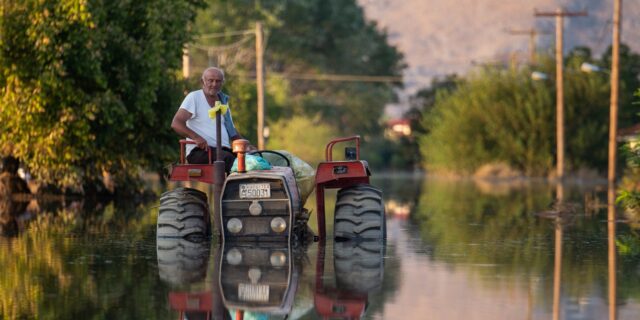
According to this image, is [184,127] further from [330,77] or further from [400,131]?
[400,131]

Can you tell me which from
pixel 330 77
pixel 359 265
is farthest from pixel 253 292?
pixel 330 77

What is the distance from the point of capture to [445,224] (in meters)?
23.8

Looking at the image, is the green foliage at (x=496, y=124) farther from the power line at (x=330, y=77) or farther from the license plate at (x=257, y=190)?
the license plate at (x=257, y=190)

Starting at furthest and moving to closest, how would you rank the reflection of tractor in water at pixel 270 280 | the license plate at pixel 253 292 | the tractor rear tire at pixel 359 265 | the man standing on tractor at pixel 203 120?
the man standing on tractor at pixel 203 120 < the tractor rear tire at pixel 359 265 < the license plate at pixel 253 292 < the reflection of tractor in water at pixel 270 280

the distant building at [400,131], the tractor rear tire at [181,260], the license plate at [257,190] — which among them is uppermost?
the distant building at [400,131]

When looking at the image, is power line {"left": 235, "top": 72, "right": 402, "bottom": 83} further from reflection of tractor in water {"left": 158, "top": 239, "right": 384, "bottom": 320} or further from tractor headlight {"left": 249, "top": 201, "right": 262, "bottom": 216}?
→ reflection of tractor in water {"left": 158, "top": 239, "right": 384, "bottom": 320}

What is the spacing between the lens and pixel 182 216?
17625mm

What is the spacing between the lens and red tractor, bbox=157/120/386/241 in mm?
16938

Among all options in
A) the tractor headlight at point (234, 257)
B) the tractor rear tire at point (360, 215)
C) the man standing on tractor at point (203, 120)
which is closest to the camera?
the tractor headlight at point (234, 257)

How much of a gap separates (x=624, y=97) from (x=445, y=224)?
48.1 metres

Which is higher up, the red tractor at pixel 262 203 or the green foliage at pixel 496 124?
the green foliage at pixel 496 124

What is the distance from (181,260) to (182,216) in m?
2.27

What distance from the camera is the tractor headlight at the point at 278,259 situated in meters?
14.9

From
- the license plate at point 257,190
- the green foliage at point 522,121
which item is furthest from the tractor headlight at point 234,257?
the green foliage at point 522,121
